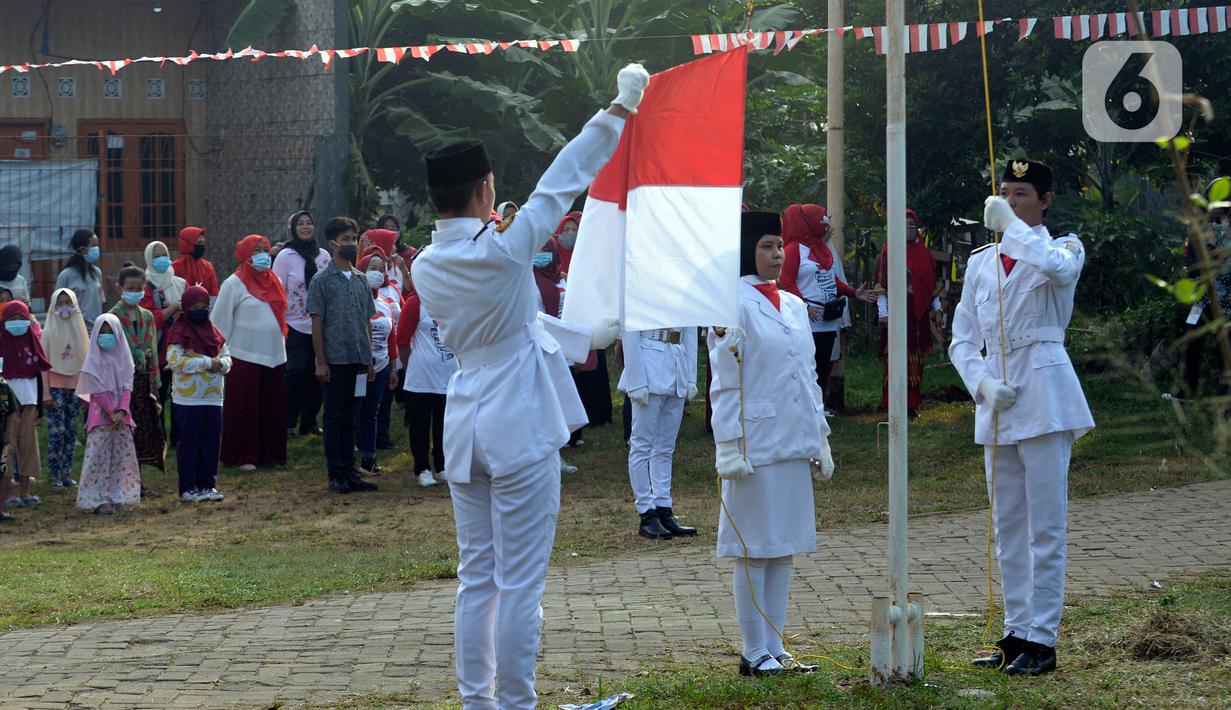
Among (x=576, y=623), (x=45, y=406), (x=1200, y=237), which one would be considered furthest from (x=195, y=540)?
(x=1200, y=237)

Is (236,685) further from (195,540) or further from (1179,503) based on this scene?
(1179,503)

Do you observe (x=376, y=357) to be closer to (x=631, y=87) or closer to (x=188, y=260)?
(x=188, y=260)

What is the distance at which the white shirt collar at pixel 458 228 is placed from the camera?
5090 mm

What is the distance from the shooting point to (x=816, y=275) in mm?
14352

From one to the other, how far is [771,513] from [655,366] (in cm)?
384

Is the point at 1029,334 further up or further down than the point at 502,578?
further up

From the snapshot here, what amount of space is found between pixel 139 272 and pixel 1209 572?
8395 mm

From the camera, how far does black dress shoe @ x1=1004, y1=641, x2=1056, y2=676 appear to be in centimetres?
604

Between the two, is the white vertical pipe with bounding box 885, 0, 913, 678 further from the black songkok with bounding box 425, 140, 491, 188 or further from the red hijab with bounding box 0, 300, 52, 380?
the red hijab with bounding box 0, 300, 52, 380

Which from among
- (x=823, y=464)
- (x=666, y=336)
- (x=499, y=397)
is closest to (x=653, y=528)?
(x=666, y=336)

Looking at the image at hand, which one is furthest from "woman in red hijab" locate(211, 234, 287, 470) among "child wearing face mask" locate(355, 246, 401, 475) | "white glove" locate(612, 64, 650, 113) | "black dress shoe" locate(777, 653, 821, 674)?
"white glove" locate(612, 64, 650, 113)

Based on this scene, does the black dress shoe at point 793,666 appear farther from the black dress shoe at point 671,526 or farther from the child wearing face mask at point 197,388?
the child wearing face mask at point 197,388

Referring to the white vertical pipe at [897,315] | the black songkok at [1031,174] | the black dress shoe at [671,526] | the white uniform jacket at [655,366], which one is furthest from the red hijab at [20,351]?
the black songkok at [1031,174]

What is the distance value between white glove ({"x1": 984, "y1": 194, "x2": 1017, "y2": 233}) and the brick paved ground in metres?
2.13
